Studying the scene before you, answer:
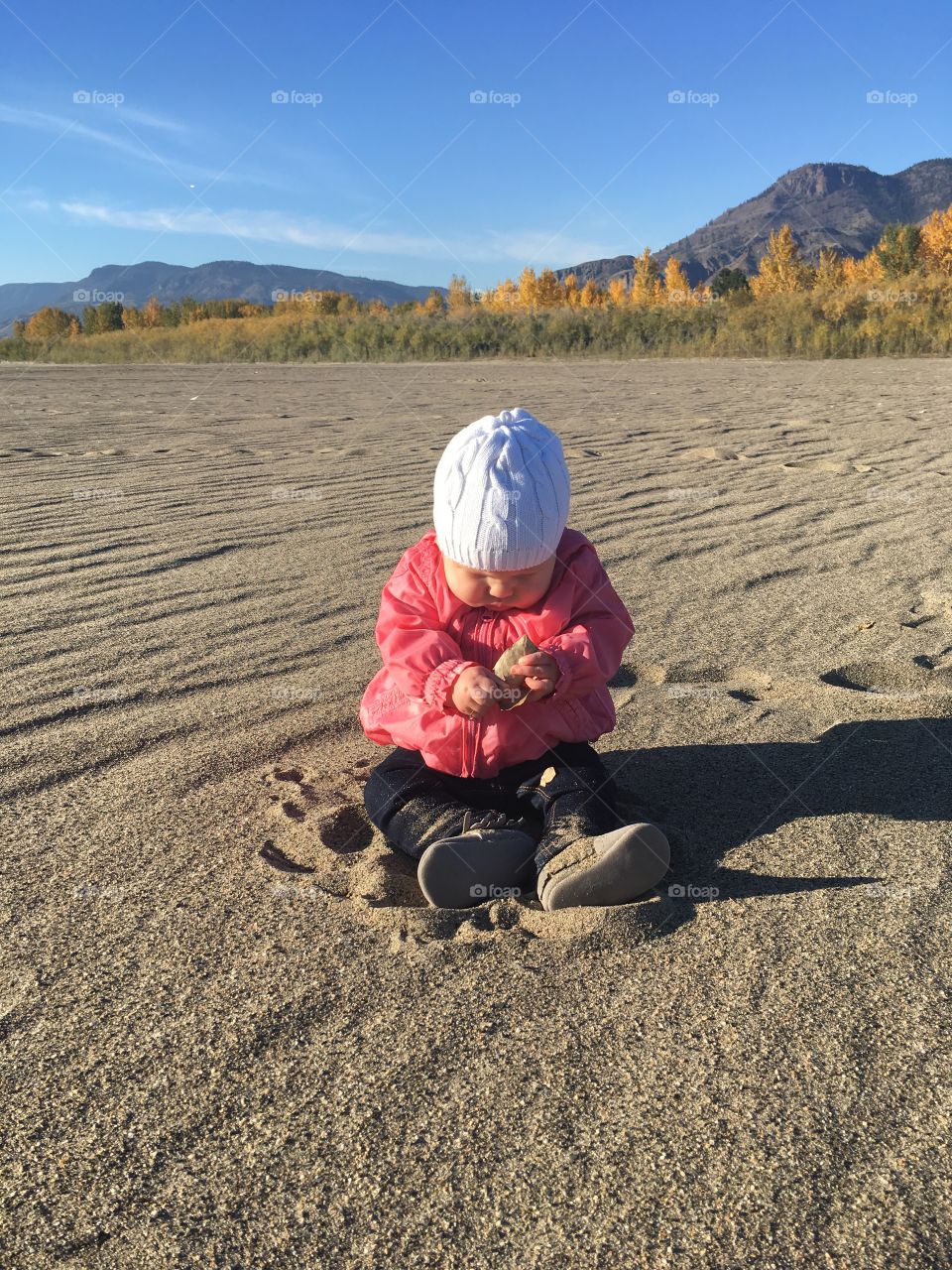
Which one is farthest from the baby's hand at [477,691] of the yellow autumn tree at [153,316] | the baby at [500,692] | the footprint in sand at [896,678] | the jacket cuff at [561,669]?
the yellow autumn tree at [153,316]

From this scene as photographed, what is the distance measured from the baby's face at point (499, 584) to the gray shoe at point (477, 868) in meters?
0.48

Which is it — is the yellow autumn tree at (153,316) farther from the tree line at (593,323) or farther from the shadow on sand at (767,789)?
the shadow on sand at (767,789)

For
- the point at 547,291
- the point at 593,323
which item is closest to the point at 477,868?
the point at 593,323

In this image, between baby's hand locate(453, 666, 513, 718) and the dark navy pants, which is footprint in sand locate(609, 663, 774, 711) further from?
baby's hand locate(453, 666, 513, 718)

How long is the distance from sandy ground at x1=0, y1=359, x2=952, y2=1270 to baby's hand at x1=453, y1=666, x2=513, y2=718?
1.20ft

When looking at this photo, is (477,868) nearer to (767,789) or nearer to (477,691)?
(477,691)

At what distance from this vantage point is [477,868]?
1881 mm

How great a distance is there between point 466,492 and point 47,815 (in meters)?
1.16

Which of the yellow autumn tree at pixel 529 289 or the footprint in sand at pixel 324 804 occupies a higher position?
the yellow autumn tree at pixel 529 289

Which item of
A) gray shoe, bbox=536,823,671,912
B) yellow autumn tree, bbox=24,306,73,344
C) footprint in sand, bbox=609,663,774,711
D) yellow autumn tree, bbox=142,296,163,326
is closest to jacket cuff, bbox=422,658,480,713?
gray shoe, bbox=536,823,671,912

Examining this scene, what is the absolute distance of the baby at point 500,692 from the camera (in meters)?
1.90

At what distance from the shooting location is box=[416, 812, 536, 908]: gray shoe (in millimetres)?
1861

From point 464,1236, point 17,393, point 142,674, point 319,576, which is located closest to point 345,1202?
point 464,1236

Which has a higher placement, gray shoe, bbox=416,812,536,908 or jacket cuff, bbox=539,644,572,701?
jacket cuff, bbox=539,644,572,701
